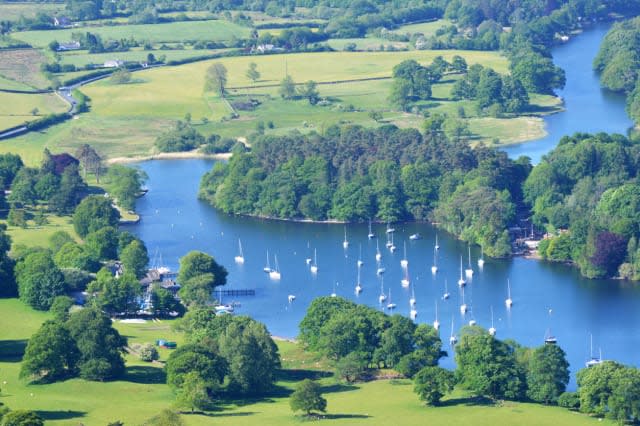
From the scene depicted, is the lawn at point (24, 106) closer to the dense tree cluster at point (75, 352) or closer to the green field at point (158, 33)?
the green field at point (158, 33)

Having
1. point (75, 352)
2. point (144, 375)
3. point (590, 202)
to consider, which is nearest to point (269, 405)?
point (144, 375)

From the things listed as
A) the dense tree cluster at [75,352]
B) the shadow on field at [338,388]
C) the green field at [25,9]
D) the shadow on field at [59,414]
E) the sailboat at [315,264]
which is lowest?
the shadow on field at [59,414]

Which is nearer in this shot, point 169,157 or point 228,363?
point 228,363

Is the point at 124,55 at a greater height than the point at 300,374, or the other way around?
the point at 124,55

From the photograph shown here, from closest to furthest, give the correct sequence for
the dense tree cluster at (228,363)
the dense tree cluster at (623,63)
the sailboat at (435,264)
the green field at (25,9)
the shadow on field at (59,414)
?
the shadow on field at (59,414) < the dense tree cluster at (228,363) < the sailboat at (435,264) < the dense tree cluster at (623,63) < the green field at (25,9)

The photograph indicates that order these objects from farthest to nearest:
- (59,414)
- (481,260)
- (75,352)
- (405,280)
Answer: (481,260)
(405,280)
(75,352)
(59,414)

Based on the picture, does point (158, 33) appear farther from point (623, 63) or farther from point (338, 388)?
point (338, 388)

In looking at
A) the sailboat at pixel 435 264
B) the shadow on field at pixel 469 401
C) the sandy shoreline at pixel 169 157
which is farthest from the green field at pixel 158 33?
the shadow on field at pixel 469 401
